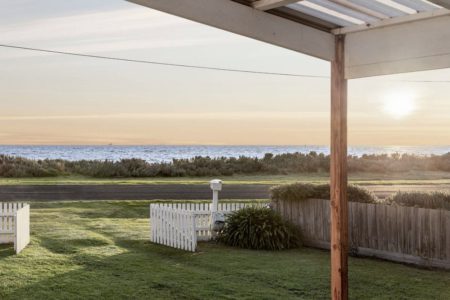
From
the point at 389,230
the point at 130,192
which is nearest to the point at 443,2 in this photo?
the point at 389,230

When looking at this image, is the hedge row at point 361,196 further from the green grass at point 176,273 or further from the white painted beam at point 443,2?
the white painted beam at point 443,2

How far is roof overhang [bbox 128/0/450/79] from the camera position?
5656 millimetres

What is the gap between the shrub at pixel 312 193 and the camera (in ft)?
45.3

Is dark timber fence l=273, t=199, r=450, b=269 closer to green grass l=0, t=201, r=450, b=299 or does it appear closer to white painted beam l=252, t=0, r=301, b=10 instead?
green grass l=0, t=201, r=450, b=299

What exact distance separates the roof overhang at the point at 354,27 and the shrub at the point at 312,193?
7.44 m

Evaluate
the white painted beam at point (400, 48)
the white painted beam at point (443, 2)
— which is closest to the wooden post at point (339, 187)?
the white painted beam at point (400, 48)

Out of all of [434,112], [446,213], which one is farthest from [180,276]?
[434,112]

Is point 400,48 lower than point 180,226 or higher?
higher

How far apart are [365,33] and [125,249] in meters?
8.04

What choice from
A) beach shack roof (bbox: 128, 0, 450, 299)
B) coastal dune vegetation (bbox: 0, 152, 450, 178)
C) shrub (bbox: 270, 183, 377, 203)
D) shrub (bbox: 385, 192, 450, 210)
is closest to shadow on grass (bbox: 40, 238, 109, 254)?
shrub (bbox: 270, 183, 377, 203)

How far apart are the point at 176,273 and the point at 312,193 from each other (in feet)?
15.3

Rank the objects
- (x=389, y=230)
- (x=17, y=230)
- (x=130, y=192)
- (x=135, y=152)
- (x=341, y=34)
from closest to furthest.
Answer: (x=341, y=34) → (x=17, y=230) → (x=389, y=230) → (x=130, y=192) → (x=135, y=152)

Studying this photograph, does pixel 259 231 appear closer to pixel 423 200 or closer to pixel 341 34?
pixel 423 200

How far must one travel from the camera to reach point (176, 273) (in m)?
10.6
